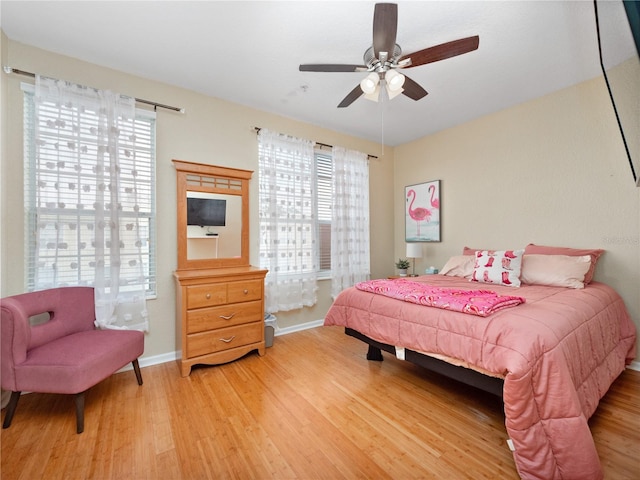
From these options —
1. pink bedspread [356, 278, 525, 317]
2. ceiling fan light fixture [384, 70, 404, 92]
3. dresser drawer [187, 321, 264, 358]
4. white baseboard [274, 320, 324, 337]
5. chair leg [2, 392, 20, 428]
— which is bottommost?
white baseboard [274, 320, 324, 337]

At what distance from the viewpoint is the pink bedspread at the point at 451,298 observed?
170cm

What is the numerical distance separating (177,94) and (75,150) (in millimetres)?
1058

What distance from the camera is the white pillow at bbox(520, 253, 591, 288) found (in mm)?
2422

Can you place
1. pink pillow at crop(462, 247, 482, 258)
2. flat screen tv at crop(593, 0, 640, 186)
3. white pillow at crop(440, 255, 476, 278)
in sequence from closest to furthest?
flat screen tv at crop(593, 0, 640, 186) < white pillow at crop(440, 255, 476, 278) < pink pillow at crop(462, 247, 482, 258)

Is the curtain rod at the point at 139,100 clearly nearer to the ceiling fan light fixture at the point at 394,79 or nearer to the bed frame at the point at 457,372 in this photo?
the ceiling fan light fixture at the point at 394,79

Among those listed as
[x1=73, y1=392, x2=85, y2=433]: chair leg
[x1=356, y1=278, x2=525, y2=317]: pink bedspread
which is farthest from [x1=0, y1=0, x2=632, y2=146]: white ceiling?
[x1=73, y1=392, x2=85, y2=433]: chair leg

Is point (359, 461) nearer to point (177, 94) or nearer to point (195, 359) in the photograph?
point (195, 359)

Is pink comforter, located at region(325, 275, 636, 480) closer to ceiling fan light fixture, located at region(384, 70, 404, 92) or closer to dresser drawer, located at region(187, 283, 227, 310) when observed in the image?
dresser drawer, located at region(187, 283, 227, 310)

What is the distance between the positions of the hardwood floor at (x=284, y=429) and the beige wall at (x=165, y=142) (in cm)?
80

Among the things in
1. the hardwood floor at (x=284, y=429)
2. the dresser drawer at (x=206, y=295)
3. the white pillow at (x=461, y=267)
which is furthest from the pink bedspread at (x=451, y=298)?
the dresser drawer at (x=206, y=295)

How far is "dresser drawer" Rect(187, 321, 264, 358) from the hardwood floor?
8.1 inches

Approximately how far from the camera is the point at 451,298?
1.89 metres

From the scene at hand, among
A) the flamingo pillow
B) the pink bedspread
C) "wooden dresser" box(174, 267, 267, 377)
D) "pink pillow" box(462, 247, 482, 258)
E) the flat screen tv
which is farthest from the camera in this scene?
"pink pillow" box(462, 247, 482, 258)

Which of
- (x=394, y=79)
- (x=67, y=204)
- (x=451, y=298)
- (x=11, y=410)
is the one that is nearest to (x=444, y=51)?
(x=394, y=79)
